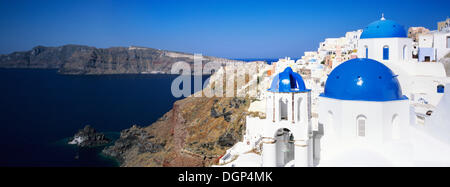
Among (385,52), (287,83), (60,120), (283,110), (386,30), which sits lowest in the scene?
(60,120)

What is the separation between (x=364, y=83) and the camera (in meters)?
8.60

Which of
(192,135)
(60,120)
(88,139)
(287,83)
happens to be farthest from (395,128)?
(60,120)

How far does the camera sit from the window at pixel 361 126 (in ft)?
28.2

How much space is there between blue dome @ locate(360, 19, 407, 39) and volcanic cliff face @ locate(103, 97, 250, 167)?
402 inches

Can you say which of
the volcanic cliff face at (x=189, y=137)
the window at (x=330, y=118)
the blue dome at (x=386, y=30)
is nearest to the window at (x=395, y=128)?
the window at (x=330, y=118)

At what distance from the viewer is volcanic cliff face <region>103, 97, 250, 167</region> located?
2192 centimetres

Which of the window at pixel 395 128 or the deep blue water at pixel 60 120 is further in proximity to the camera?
the deep blue water at pixel 60 120

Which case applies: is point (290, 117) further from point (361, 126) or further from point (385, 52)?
point (385, 52)

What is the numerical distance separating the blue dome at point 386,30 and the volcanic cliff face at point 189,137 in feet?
33.5

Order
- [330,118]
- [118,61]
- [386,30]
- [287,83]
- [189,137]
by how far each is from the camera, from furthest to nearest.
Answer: [118,61] → [189,137] → [386,30] → [330,118] → [287,83]

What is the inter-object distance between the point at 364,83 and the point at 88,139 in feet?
103

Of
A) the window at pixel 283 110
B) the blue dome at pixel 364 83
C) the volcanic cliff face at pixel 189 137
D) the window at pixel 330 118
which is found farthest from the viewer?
the volcanic cliff face at pixel 189 137

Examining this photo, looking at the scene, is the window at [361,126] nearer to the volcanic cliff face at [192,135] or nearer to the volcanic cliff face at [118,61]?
the volcanic cliff face at [192,135]
